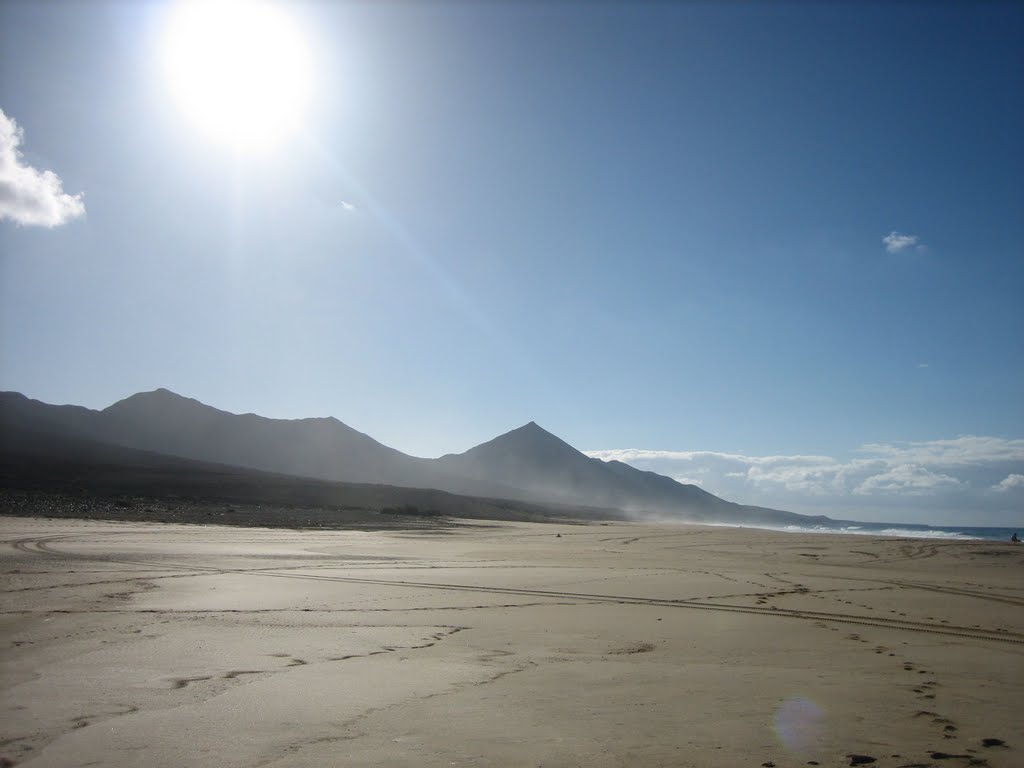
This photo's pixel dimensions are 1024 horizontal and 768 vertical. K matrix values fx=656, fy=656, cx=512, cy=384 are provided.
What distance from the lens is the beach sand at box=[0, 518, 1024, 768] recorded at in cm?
461

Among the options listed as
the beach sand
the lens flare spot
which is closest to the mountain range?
the beach sand

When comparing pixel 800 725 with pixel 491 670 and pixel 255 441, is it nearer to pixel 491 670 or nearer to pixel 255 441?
pixel 491 670

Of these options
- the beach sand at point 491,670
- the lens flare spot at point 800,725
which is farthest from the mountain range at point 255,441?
the lens flare spot at point 800,725

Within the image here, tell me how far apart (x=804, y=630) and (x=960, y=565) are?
1560 centimetres

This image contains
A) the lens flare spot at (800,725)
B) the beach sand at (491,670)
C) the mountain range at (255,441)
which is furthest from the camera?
the mountain range at (255,441)

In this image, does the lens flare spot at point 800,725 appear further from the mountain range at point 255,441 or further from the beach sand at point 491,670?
the mountain range at point 255,441

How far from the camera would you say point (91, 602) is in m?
9.91

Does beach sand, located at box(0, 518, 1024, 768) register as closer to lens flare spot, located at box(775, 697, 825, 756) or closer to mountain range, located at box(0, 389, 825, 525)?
lens flare spot, located at box(775, 697, 825, 756)

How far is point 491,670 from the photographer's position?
680cm

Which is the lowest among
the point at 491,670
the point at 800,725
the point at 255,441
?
the point at 491,670

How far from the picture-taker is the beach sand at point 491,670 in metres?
4.61

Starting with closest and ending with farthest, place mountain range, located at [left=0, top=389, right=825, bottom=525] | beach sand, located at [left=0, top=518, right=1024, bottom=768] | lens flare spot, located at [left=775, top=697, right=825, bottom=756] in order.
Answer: beach sand, located at [left=0, top=518, right=1024, bottom=768], lens flare spot, located at [left=775, top=697, right=825, bottom=756], mountain range, located at [left=0, top=389, right=825, bottom=525]

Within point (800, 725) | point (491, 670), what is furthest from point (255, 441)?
point (800, 725)

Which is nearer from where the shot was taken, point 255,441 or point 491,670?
point 491,670
